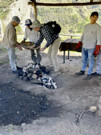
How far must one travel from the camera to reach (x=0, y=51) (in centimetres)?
809

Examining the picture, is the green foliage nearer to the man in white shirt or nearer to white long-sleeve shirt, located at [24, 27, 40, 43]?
white long-sleeve shirt, located at [24, 27, 40, 43]

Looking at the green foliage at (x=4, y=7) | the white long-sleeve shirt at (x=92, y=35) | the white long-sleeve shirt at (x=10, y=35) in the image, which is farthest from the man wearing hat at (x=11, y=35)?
the green foliage at (x=4, y=7)

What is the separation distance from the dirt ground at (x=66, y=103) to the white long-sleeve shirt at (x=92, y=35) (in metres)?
1.03

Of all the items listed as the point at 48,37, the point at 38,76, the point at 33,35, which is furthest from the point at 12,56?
the point at 48,37

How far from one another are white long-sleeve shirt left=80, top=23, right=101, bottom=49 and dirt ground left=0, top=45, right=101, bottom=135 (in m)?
1.03

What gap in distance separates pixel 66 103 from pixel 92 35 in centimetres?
200

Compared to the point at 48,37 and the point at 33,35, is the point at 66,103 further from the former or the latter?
the point at 33,35

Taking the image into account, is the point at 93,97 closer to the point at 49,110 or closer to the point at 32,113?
the point at 49,110

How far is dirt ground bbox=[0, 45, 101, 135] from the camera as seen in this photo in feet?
8.02

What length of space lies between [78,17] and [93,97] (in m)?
21.2

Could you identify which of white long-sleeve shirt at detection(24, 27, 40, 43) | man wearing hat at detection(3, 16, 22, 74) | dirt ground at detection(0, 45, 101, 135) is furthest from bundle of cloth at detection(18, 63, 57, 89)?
white long-sleeve shirt at detection(24, 27, 40, 43)

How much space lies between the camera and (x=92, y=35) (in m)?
4.14

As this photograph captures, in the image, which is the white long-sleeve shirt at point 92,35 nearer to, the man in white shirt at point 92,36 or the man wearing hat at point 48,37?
the man in white shirt at point 92,36

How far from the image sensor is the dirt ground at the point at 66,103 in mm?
2443
